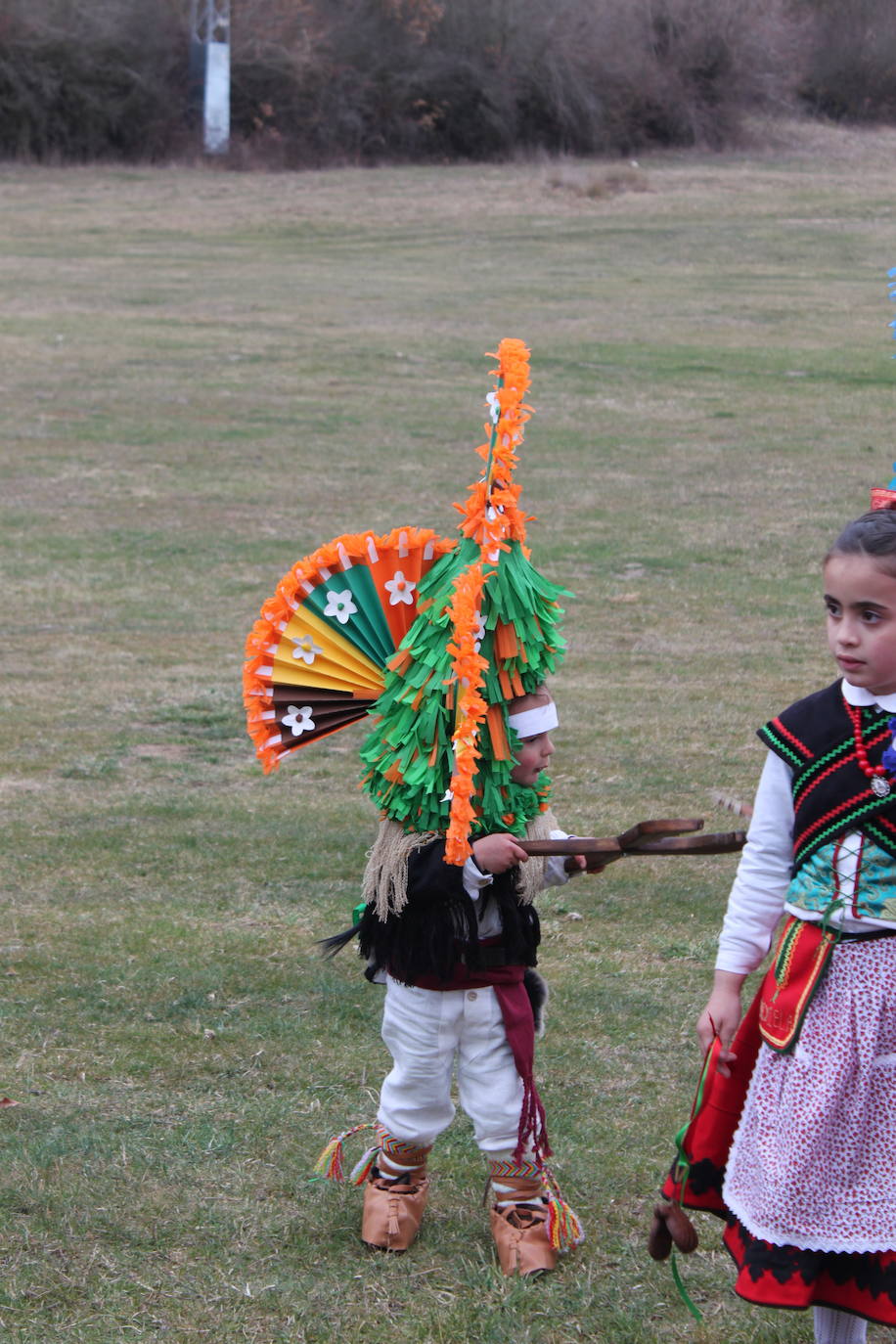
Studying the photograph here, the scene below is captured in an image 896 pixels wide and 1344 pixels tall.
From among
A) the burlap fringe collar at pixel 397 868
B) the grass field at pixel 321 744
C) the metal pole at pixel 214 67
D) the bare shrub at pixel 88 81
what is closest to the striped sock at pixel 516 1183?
the grass field at pixel 321 744

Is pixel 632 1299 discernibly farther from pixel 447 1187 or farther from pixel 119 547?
pixel 119 547

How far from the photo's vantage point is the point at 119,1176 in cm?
318

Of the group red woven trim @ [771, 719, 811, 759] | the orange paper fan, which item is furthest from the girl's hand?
the orange paper fan

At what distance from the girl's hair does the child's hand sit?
75 centimetres

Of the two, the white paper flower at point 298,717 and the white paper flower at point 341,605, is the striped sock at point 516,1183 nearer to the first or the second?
the white paper flower at point 298,717

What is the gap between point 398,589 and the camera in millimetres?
2939

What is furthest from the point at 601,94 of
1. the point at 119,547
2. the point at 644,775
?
the point at 644,775

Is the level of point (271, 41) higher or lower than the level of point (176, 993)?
higher

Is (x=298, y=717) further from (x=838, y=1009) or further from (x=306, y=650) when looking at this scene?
(x=838, y=1009)

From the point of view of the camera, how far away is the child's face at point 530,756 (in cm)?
285

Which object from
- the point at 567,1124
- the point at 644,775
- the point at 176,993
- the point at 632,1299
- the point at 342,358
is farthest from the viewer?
the point at 342,358

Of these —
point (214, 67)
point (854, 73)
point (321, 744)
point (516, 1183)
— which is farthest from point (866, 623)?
point (854, 73)

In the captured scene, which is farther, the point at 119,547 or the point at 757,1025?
the point at 119,547

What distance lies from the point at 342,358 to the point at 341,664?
45.9 feet
